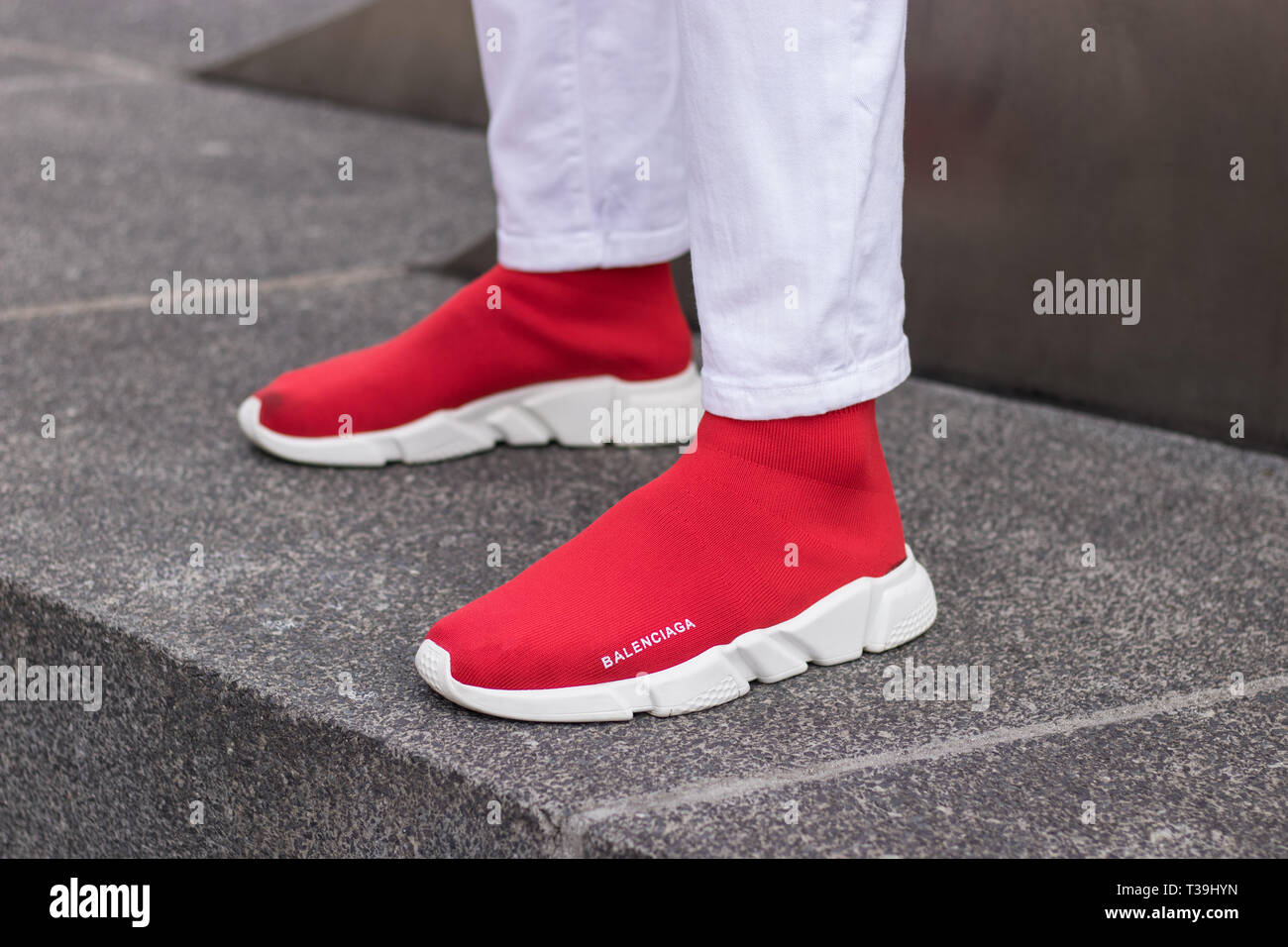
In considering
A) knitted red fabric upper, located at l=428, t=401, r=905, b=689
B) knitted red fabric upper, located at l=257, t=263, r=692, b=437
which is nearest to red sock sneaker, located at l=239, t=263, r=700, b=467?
knitted red fabric upper, located at l=257, t=263, r=692, b=437

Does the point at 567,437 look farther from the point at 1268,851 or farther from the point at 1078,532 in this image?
the point at 1268,851

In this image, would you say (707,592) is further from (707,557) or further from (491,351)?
(491,351)

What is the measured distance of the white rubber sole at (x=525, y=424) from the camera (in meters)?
1.19

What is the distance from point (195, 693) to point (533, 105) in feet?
1.76

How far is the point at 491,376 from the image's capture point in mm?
1222

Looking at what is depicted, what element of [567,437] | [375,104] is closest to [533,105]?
[567,437]

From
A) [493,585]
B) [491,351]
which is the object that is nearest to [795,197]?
[493,585]

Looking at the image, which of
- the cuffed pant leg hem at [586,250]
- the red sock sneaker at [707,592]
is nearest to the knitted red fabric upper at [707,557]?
the red sock sneaker at [707,592]

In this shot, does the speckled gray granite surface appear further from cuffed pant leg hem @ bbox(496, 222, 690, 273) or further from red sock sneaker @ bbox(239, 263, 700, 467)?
cuffed pant leg hem @ bbox(496, 222, 690, 273)

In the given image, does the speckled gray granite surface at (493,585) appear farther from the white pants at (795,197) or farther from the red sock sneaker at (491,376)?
the white pants at (795,197)

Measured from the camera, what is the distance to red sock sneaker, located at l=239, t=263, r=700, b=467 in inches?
47.0

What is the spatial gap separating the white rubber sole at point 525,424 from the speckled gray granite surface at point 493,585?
0.02 m

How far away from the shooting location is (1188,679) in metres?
0.90
